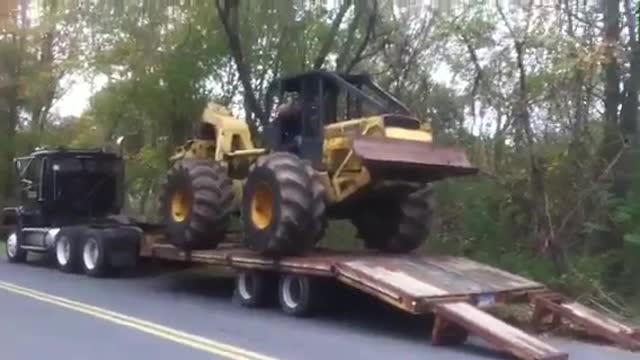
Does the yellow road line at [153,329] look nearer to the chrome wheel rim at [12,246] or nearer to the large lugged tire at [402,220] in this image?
the large lugged tire at [402,220]

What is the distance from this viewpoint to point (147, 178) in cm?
3000

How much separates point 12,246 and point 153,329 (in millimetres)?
13033

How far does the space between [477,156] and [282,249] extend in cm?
640

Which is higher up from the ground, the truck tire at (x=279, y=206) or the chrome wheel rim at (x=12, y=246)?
the truck tire at (x=279, y=206)

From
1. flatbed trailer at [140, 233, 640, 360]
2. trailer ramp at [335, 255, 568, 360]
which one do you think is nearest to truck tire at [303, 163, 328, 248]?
flatbed trailer at [140, 233, 640, 360]

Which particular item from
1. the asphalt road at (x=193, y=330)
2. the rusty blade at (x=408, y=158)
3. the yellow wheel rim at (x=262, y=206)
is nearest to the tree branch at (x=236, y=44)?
the yellow wheel rim at (x=262, y=206)

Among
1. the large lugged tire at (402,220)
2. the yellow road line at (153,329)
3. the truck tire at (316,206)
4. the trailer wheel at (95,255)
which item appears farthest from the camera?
the trailer wheel at (95,255)

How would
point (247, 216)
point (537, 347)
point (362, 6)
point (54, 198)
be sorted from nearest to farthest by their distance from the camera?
point (537, 347)
point (247, 216)
point (362, 6)
point (54, 198)

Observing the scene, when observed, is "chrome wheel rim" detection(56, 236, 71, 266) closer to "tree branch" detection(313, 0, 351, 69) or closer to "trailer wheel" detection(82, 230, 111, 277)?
"trailer wheel" detection(82, 230, 111, 277)

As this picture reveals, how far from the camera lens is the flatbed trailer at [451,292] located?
11711 mm

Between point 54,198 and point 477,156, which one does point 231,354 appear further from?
point 54,198

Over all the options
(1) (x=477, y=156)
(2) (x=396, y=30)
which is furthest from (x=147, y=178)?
(1) (x=477, y=156)

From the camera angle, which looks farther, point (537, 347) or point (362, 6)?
point (362, 6)

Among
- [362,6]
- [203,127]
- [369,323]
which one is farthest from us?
[362,6]
